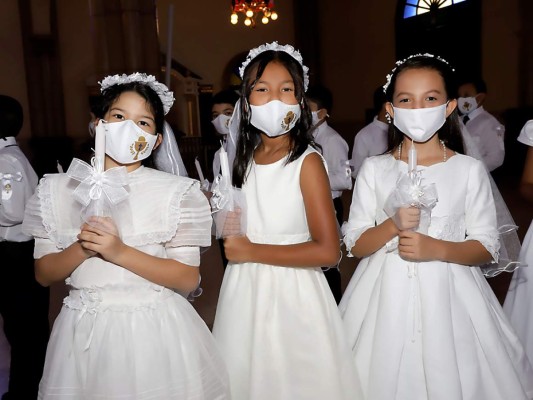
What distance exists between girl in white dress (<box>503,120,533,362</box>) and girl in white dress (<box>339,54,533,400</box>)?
1.89 ft

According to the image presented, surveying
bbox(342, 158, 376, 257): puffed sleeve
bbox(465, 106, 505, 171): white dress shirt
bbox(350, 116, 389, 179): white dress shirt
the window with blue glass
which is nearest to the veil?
bbox(342, 158, 376, 257): puffed sleeve

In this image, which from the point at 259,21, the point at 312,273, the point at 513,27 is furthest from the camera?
the point at 259,21

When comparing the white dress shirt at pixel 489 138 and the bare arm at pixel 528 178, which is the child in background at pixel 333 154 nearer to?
the white dress shirt at pixel 489 138

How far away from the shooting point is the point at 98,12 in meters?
8.45

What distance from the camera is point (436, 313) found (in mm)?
2045

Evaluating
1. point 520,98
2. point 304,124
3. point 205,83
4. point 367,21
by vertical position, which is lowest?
point 304,124

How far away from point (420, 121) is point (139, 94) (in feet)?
3.25

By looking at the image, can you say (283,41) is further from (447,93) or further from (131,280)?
(131,280)

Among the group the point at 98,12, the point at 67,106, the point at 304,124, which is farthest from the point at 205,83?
the point at 304,124

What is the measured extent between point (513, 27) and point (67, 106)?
9.67m

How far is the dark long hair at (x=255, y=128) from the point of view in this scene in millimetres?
2211

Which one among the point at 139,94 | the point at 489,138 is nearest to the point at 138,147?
the point at 139,94

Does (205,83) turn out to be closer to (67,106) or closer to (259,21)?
(259,21)

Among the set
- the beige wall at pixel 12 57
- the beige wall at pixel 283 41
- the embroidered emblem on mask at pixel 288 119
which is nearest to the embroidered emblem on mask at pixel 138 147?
the embroidered emblem on mask at pixel 288 119
